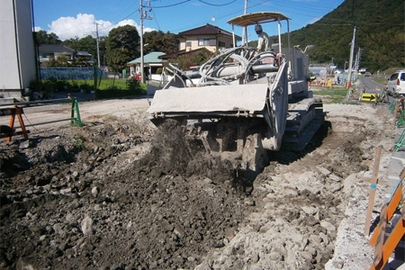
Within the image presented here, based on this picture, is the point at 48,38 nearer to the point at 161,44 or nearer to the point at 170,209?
the point at 161,44

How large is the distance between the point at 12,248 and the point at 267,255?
270 cm

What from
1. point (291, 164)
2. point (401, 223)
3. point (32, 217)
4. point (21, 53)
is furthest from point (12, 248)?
point (21, 53)

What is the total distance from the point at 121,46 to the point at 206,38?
54.6ft

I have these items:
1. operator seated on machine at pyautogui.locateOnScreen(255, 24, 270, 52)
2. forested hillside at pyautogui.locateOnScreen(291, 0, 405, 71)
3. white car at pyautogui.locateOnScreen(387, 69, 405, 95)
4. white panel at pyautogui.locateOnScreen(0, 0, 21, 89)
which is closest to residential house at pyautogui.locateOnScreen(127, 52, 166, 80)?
white panel at pyautogui.locateOnScreen(0, 0, 21, 89)

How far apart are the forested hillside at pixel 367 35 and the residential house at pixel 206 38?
102 ft

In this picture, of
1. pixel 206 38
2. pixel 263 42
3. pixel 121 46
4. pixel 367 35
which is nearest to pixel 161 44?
pixel 121 46

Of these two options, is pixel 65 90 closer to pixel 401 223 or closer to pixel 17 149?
pixel 17 149

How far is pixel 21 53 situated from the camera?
44.5ft

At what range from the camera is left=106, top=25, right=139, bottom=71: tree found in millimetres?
45438

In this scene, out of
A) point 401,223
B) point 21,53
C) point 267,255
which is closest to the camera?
point 401,223

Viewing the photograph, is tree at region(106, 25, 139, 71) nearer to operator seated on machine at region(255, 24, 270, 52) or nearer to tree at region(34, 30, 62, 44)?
tree at region(34, 30, 62, 44)

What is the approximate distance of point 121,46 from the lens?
4775 centimetres

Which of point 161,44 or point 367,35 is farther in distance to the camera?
point 367,35

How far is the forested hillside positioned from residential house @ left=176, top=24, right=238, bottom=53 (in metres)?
31.0
